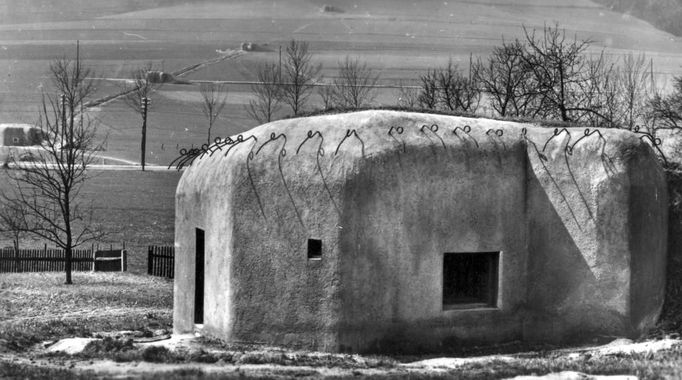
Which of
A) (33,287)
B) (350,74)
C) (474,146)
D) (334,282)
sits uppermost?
(350,74)

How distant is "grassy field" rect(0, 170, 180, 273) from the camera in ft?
135

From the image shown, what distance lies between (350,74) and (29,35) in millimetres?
28532

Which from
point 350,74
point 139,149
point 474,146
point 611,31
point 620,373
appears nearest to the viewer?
point 620,373

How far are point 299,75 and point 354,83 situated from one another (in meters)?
4.07

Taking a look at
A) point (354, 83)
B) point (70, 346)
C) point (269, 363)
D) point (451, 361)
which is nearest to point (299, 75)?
point (354, 83)

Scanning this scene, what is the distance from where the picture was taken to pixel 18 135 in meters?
53.6

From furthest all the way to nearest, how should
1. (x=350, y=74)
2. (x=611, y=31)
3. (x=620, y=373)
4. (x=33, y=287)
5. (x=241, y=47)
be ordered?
(x=241, y=47) < (x=611, y=31) < (x=350, y=74) < (x=33, y=287) < (x=620, y=373)

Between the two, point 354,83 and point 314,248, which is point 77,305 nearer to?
point 314,248

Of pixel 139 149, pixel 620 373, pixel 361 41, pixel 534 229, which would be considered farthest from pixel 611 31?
pixel 620 373

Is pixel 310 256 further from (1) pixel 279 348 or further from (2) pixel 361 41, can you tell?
(2) pixel 361 41

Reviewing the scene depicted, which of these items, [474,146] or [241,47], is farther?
[241,47]

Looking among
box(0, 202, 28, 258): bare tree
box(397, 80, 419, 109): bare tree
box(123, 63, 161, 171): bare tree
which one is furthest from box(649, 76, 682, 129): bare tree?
box(123, 63, 161, 171): bare tree

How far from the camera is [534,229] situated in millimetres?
16000

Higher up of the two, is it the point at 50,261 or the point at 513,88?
the point at 513,88
